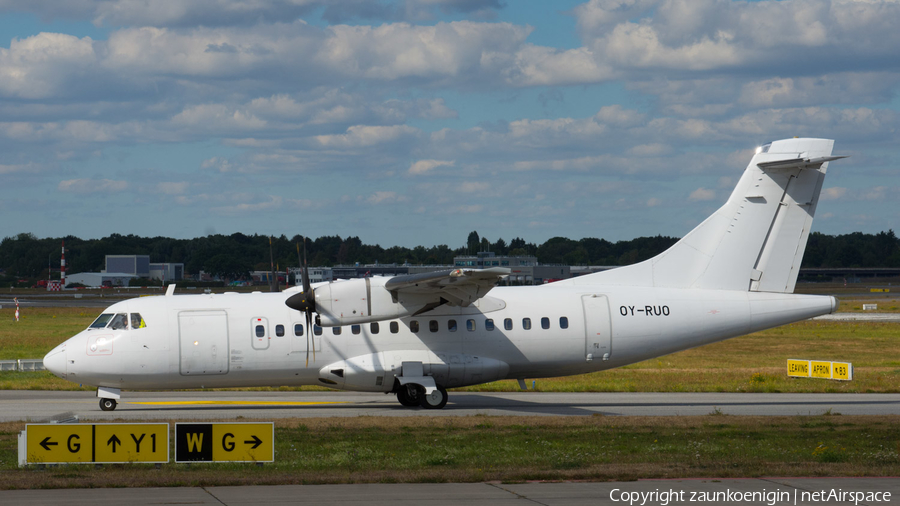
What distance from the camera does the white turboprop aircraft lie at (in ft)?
69.9

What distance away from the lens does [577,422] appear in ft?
65.6

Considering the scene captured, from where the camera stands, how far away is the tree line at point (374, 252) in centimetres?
12343

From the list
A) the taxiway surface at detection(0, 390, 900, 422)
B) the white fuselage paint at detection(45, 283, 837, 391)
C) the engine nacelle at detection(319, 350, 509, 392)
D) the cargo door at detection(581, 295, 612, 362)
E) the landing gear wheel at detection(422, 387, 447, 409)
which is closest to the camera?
the white fuselage paint at detection(45, 283, 837, 391)

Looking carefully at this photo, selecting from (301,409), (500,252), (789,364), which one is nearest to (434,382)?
(301,409)

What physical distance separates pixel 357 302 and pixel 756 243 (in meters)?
11.5

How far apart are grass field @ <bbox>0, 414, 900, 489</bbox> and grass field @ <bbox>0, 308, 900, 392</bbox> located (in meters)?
8.28

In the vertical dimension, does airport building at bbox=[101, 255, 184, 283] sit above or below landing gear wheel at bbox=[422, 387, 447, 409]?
above

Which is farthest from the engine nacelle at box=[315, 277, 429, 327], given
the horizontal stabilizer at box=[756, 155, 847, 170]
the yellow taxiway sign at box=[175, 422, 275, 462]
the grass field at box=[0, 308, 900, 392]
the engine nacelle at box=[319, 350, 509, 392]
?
the horizontal stabilizer at box=[756, 155, 847, 170]

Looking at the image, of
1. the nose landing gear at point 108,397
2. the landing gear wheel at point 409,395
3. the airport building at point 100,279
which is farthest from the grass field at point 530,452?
the airport building at point 100,279

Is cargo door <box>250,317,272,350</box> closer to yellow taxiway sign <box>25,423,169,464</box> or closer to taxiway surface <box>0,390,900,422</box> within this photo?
taxiway surface <box>0,390,900,422</box>

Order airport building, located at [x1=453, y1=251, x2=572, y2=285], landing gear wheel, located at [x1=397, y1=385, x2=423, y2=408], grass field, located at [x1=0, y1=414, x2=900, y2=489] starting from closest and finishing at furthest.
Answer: grass field, located at [x1=0, y1=414, x2=900, y2=489] < landing gear wheel, located at [x1=397, y1=385, x2=423, y2=408] < airport building, located at [x1=453, y1=251, x2=572, y2=285]

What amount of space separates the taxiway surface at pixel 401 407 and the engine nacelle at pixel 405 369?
0.79 meters

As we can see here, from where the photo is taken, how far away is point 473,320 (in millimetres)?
22750

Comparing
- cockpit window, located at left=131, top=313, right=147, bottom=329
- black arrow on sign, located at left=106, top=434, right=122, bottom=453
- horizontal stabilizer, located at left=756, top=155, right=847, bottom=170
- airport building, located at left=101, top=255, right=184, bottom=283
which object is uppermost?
airport building, located at left=101, top=255, right=184, bottom=283
